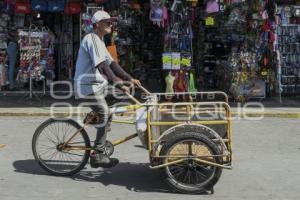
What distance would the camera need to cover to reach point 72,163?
754cm

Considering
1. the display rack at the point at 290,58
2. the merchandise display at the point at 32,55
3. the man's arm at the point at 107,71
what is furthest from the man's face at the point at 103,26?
the display rack at the point at 290,58

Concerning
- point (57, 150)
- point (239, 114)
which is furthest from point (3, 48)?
point (57, 150)

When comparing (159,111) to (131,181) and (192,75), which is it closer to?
(131,181)

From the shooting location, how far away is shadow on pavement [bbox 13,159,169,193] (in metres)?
7.07

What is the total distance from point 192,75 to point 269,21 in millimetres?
2262

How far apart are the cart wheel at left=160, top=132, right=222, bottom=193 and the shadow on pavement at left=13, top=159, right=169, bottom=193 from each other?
239mm

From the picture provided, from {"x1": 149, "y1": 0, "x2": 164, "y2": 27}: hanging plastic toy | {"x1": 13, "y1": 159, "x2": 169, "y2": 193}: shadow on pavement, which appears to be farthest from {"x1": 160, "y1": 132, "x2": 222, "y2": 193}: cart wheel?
{"x1": 149, "y1": 0, "x2": 164, "y2": 27}: hanging plastic toy

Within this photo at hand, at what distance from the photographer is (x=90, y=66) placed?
7246 mm

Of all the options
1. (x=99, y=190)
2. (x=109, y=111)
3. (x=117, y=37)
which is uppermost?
(x=117, y=37)

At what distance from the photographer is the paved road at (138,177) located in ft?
22.0

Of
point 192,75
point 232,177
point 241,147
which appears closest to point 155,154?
point 232,177

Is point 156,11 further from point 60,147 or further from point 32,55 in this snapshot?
point 60,147

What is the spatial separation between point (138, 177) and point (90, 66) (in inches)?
59.4

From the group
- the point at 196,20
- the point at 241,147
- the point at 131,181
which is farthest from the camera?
the point at 196,20
